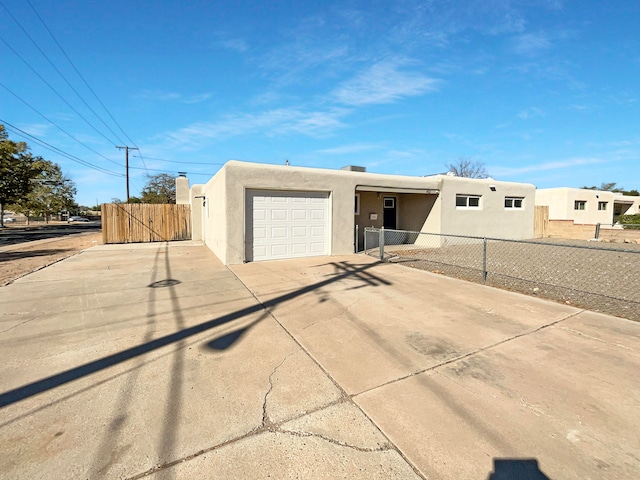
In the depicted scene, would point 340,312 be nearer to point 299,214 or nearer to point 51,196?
point 299,214

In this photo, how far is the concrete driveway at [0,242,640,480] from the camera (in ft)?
6.39

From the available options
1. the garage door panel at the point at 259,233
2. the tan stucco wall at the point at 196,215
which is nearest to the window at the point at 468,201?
the garage door panel at the point at 259,233

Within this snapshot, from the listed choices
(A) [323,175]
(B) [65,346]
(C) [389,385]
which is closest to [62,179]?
(A) [323,175]

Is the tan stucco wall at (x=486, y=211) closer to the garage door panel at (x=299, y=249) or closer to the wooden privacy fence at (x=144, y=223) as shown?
the garage door panel at (x=299, y=249)

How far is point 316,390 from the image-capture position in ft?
8.93

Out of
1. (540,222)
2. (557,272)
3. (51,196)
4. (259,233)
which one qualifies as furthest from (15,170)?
(540,222)

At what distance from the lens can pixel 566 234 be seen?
1897 centimetres

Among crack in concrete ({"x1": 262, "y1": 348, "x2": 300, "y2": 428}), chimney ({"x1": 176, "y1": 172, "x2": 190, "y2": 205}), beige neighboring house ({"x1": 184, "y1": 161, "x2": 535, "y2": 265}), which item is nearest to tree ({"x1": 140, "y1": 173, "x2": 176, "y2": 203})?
chimney ({"x1": 176, "y1": 172, "x2": 190, "y2": 205})

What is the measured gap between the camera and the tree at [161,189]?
138ft

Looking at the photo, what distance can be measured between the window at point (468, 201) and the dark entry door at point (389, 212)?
2970mm

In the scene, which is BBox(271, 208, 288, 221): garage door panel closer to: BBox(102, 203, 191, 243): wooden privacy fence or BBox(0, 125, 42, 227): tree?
BBox(102, 203, 191, 243): wooden privacy fence

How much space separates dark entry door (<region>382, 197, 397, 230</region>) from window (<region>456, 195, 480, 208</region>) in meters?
2.97

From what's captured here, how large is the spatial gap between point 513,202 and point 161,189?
42.1 m

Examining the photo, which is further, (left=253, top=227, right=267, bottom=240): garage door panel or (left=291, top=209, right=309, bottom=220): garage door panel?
(left=291, top=209, right=309, bottom=220): garage door panel
